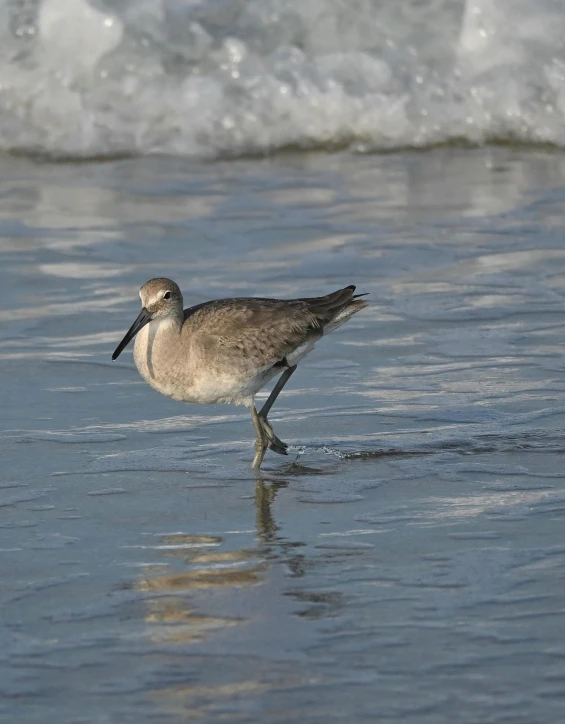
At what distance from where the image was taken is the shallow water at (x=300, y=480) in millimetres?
4336

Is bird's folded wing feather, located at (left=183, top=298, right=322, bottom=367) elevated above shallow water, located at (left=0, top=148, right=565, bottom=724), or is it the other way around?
bird's folded wing feather, located at (left=183, top=298, right=322, bottom=367)

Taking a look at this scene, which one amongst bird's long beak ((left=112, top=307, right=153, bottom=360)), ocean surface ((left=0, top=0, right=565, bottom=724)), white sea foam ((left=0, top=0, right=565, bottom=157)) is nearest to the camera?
ocean surface ((left=0, top=0, right=565, bottom=724))

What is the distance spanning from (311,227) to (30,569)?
585 cm

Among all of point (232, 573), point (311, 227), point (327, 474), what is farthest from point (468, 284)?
point (232, 573)

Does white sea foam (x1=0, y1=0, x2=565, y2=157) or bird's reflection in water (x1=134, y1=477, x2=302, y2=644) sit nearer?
bird's reflection in water (x1=134, y1=477, x2=302, y2=644)

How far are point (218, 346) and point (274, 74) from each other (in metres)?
8.61

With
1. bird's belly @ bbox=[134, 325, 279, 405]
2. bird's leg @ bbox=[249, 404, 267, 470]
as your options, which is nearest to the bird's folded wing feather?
bird's belly @ bbox=[134, 325, 279, 405]

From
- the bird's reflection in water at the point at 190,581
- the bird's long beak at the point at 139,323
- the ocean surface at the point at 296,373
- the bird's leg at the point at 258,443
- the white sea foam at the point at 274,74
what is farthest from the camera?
the white sea foam at the point at 274,74

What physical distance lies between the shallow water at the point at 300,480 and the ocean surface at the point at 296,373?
2 cm

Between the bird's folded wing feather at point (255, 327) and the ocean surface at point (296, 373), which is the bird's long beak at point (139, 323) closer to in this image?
the bird's folded wing feather at point (255, 327)

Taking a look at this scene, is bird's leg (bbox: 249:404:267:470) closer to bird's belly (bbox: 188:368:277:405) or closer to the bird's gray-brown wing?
bird's belly (bbox: 188:368:277:405)

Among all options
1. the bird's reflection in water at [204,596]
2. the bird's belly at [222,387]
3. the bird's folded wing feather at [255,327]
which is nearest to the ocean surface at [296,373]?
the bird's reflection in water at [204,596]

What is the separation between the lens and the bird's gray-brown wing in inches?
265

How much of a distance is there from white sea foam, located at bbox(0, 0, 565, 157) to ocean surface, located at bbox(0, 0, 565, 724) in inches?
1.2
